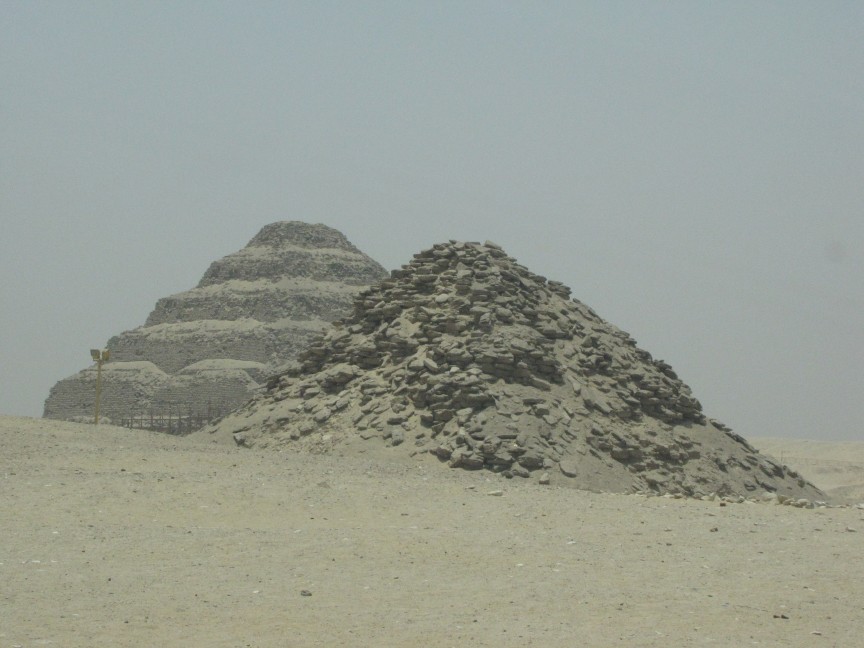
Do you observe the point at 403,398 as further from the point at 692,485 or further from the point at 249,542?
the point at 249,542

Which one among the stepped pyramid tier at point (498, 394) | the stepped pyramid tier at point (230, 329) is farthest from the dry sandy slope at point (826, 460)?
the stepped pyramid tier at point (230, 329)

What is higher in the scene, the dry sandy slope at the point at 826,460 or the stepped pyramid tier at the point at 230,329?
the stepped pyramid tier at the point at 230,329

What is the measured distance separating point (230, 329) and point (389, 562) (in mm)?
49472

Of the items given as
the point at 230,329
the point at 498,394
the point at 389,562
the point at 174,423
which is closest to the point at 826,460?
the point at 174,423

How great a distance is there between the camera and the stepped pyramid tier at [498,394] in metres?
15.7

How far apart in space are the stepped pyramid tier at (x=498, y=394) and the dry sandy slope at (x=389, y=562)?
1.75m

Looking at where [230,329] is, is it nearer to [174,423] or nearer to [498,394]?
[174,423]

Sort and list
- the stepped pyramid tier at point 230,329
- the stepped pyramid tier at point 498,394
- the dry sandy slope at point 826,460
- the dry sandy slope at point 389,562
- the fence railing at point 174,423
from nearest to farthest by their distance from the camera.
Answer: the dry sandy slope at point 389,562 < the stepped pyramid tier at point 498,394 < the dry sandy slope at point 826,460 < the fence railing at point 174,423 < the stepped pyramid tier at point 230,329

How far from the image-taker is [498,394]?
16.4 metres

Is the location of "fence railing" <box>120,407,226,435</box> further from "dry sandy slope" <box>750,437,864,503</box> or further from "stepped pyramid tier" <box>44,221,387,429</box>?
"dry sandy slope" <box>750,437,864,503</box>

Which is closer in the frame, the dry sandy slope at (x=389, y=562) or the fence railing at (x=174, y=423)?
the dry sandy slope at (x=389, y=562)

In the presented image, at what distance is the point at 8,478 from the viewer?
41.8ft

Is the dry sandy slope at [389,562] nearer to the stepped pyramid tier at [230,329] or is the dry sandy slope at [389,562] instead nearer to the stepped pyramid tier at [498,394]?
the stepped pyramid tier at [498,394]

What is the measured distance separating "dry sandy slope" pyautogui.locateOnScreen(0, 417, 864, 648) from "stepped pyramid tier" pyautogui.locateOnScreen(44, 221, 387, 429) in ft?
117
